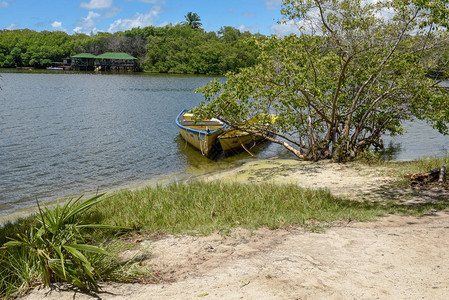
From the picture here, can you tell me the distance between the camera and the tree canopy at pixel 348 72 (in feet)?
40.6

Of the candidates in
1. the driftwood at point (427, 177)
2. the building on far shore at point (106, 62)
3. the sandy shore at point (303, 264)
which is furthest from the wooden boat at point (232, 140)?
the building on far shore at point (106, 62)

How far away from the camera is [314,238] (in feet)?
22.1

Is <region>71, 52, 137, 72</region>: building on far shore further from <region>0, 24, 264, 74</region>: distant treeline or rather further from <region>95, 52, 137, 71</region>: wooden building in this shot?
<region>0, 24, 264, 74</region>: distant treeline

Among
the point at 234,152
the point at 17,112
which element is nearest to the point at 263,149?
the point at 234,152

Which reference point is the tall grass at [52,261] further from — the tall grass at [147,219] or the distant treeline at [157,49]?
the distant treeline at [157,49]

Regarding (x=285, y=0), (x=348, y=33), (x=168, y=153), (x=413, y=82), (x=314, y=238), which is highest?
(x=285, y=0)

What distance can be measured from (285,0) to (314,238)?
8.51 metres

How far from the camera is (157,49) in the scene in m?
108

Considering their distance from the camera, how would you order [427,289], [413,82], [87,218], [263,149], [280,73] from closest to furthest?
[427,289] < [87,218] < [413,82] < [280,73] < [263,149]

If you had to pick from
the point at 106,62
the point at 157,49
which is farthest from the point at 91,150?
the point at 106,62

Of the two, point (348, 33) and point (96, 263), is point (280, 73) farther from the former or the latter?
point (96, 263)

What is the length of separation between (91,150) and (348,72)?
13574 millimetres

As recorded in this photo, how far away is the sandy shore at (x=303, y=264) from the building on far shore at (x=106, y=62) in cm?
10663

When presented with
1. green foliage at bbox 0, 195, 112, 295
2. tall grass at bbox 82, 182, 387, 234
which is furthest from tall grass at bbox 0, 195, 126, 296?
tall grass at bbox 82, 182, 387, 234
